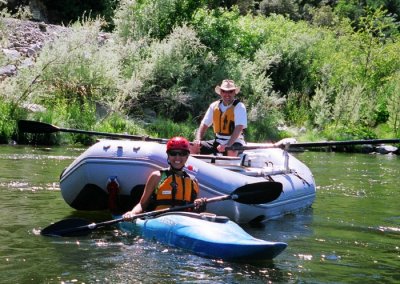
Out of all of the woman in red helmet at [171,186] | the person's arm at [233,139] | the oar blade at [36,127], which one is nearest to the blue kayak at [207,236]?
the woman in red helmet at [171,186]

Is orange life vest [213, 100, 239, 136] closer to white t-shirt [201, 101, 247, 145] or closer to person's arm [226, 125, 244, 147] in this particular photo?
white t-shirt [201, 101, 247, 145]

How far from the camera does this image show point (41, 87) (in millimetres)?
16031

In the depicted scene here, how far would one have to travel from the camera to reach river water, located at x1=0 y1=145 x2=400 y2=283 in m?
5.02

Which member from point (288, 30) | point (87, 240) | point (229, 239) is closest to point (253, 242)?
point (229, 239)

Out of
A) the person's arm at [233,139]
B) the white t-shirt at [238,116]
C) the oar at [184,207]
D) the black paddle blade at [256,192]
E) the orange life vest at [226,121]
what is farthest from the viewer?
the orange life vest at [226,121]

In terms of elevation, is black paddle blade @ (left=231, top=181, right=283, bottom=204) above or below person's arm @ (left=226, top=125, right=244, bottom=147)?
below

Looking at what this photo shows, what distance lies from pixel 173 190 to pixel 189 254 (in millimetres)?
796

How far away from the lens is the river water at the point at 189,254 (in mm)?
5020

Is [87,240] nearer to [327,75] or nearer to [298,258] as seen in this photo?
[298,258]

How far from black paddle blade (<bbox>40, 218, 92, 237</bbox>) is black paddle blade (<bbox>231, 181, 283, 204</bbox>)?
53.0 inches

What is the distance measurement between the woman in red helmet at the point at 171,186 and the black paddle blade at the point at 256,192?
1.31 ft

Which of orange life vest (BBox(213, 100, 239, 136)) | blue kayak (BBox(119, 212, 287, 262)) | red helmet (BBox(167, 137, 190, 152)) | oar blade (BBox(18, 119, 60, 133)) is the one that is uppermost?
orange life vest (BBox(213, 100, 239, 136))

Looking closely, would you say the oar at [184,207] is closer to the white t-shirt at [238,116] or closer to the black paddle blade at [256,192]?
the black paddle blade at [256,192]

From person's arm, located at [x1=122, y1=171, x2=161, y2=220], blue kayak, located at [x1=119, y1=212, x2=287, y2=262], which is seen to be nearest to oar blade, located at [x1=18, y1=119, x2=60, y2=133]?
person's arm, located at [x1=122, y1=171, x2=161, y2=220]
